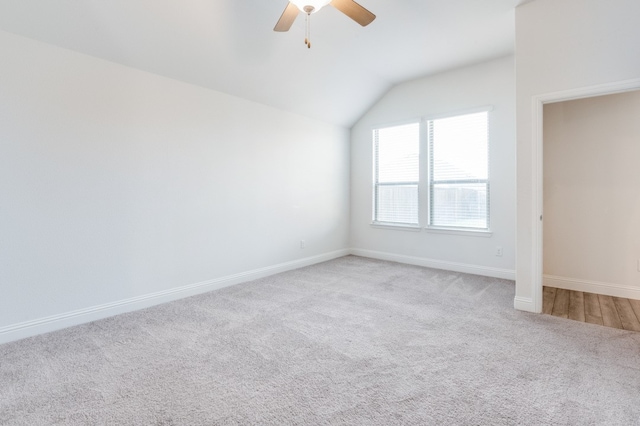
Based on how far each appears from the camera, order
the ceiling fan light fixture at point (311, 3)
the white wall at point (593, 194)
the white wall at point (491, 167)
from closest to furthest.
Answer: the ceiling fan light fixture at point (311, 3) < the white wall at point (593, 194) < the white wall at point (491, 167)

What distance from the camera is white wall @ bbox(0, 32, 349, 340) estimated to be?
98.5 inches

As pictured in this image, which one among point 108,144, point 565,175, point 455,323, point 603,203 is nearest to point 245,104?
point 108,144

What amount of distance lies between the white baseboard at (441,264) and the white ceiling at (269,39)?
276 cm

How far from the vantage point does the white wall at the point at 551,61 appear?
2611 millimetres

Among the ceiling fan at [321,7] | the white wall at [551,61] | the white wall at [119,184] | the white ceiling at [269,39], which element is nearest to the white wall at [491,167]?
the white ceiling at [269,39]

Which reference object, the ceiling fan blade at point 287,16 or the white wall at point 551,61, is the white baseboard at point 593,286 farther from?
the ceiling fan blade at point 287,16

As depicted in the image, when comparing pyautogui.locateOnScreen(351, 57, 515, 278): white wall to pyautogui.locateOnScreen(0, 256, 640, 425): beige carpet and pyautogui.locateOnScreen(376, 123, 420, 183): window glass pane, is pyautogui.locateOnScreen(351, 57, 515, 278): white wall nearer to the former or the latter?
pyautogui.locateOnScreen(376, 123, 420, 183): window glass pane

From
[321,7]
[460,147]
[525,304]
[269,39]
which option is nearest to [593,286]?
[525,304]

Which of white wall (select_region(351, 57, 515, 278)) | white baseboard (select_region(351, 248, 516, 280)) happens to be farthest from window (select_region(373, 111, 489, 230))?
white baseboard (select_region(351, 248, 516, 280))

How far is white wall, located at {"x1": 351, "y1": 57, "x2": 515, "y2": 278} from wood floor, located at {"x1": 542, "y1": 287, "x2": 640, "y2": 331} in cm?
73

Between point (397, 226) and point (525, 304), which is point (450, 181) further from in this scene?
point (525, 304)

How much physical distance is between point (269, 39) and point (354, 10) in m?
1.35

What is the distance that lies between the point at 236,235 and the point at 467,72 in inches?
156

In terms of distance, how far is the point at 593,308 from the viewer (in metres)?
3.10
